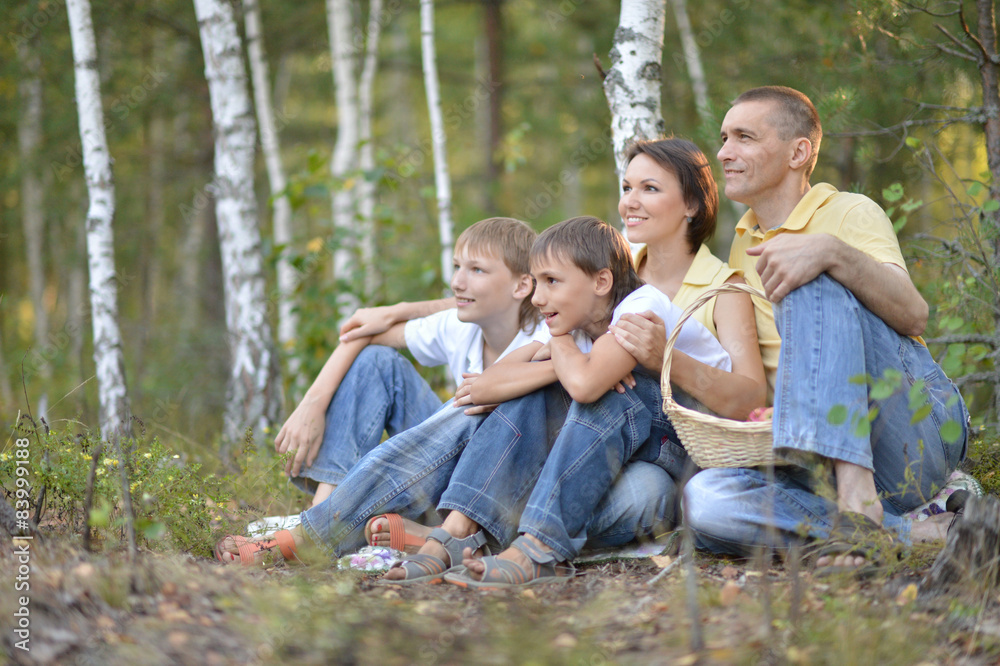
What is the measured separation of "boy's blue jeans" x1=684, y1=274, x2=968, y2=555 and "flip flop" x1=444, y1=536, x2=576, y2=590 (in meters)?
0.43

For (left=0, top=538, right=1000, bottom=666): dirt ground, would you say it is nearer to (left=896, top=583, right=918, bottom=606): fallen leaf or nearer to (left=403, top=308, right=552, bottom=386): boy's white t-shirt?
(left=896, top=583, right=918, bottom=606): fallen leaf

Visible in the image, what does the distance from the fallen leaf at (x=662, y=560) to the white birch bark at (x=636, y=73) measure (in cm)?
164

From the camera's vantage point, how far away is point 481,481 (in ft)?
7.89

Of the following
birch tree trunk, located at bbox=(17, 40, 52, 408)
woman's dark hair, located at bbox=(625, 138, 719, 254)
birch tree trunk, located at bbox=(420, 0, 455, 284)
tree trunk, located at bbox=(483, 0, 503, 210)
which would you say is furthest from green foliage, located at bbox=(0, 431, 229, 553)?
tree trunk, located at bbox=(483, 0, 503, 210)

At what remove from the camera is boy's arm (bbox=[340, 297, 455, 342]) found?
9.96ft

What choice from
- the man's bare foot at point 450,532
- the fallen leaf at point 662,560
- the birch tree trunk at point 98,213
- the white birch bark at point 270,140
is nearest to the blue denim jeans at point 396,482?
the man's bare foot at point 450,532

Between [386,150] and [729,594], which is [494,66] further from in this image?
[729,594]

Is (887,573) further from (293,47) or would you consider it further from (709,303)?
(293,47)

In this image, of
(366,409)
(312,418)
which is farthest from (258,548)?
(366,409)

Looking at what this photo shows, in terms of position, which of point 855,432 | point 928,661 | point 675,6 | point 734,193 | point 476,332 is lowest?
point 928,661

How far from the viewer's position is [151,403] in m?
6.15

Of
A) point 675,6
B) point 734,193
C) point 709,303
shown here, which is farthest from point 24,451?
point 675,6

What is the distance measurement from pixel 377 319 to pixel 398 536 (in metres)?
0.91

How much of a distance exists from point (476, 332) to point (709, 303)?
90 cm
